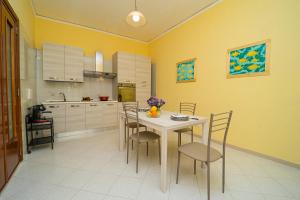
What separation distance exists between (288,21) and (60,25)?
188 inches

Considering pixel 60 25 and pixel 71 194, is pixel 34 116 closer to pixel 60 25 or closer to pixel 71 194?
pixel 71 194

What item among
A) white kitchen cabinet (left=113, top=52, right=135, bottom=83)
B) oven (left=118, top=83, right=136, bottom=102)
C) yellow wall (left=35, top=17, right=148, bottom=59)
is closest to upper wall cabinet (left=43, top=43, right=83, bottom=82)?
yellow wall (left=35, top=17, right=148, bottom=59)

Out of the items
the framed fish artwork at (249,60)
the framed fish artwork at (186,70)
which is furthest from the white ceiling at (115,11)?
the framed fish artwork at (249,60)

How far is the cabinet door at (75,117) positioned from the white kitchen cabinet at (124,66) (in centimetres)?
130

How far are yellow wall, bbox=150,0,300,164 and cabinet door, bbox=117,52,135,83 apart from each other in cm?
165

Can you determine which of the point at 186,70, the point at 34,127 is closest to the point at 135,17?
the point at 186,70

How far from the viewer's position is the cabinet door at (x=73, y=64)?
128 inches

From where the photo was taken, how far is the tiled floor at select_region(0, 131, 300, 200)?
1372 mm

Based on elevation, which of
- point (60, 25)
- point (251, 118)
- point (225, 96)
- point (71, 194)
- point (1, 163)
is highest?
point (60, 25)

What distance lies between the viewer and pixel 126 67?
398 cm

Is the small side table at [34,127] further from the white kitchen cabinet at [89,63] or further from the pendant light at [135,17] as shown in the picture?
the pendant light at [135,17]

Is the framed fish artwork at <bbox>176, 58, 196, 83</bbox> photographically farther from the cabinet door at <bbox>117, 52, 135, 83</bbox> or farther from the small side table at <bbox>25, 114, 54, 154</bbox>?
the small side table at <bbox>25, 114, 54, 154</bbox>

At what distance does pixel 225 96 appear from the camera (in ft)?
8.59

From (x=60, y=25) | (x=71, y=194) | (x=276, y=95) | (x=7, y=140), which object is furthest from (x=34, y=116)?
(x=276, y=95)
